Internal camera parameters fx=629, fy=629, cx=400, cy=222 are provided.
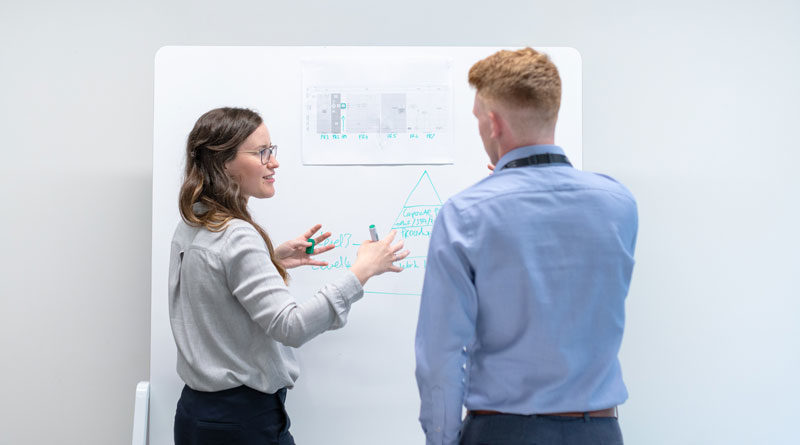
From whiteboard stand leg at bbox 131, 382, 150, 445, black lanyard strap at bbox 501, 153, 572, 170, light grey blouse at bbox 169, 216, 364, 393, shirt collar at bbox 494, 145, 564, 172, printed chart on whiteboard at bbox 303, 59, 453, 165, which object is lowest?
whiteboard stand leg at bbox 131, 382, 150, 445

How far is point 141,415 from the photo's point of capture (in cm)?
164

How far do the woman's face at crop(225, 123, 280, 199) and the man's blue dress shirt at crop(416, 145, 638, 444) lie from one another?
0.55 meters

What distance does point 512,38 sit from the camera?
1.99 m

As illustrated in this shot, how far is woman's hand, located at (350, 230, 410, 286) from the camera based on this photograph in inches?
51.8

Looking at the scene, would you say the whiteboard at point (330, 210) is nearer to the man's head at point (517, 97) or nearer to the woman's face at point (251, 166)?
the woman's face at point (251, 166)

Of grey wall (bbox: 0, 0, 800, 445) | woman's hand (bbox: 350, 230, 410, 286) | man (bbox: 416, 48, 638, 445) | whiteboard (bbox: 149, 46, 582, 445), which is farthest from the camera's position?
grey wall (bbox: 0, 0, 800, 445)

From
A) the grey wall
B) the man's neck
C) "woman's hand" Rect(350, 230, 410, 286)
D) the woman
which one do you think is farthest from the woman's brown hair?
the grey wall

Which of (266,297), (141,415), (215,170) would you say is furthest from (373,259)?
(141,415)

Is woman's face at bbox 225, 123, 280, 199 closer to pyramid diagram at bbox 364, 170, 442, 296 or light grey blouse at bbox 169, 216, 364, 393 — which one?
light grey blouse at bbox 169, 216, 364, 393

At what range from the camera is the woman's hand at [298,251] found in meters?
1.58

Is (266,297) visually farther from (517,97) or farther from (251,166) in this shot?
(517,97)

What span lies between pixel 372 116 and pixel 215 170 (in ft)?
1.71

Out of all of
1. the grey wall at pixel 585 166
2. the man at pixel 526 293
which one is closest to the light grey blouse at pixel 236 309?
the man at pixel 526 293

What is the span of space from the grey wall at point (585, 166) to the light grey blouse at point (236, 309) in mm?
754
